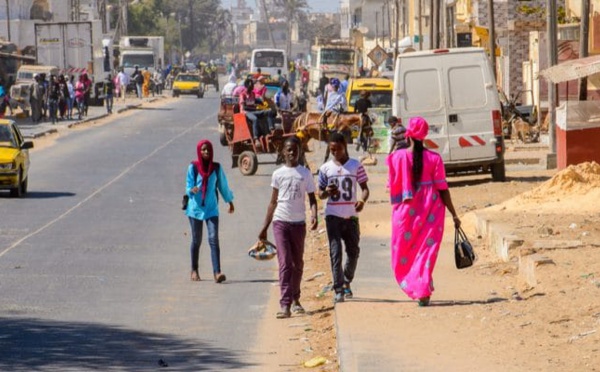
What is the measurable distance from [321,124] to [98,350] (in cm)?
2071

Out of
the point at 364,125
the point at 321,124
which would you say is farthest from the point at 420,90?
the point at 364,125

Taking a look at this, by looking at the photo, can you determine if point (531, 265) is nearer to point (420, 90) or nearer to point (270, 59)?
point (420, 90)

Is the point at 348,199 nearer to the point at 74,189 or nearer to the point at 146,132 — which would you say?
the point at 74,189

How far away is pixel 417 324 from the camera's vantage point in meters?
12.5

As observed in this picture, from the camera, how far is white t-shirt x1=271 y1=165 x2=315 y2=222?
13.8 m

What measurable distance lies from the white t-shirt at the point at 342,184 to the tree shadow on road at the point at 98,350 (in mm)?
1914

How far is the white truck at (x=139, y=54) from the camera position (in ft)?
331

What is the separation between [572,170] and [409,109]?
400 cm

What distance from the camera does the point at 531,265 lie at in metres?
14.8

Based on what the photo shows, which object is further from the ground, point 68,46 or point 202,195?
point 68,46

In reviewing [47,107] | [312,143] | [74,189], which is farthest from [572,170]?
[47,107]

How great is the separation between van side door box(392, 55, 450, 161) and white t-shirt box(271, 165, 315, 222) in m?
12.8

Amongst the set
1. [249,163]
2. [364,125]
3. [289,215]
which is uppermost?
[289,215]

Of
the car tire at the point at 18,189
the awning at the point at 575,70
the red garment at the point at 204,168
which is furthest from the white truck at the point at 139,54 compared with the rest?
the red garment at the point at 204,168
